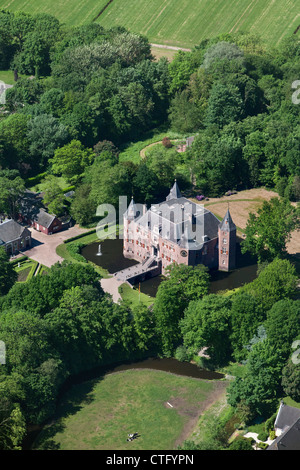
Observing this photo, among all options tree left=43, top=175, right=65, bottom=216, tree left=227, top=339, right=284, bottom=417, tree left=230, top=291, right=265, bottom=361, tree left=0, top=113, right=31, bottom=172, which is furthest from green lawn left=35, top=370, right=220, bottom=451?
tree left=0, top=113, right=31, bottom=172

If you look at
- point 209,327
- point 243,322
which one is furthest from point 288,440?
point 209,327

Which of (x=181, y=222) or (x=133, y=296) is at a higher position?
(x=181, y=222)

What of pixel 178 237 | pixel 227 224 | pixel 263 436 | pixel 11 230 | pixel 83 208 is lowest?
pixel 263 436

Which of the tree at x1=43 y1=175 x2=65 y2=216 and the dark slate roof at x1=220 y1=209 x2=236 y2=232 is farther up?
the dark slate roof at x1=220 y1=209 x2=236 y2=232

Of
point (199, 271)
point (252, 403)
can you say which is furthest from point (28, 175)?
point (252, 403)

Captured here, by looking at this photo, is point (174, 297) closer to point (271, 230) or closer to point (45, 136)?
point (271, 230)

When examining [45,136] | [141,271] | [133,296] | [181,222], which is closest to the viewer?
[133,296]

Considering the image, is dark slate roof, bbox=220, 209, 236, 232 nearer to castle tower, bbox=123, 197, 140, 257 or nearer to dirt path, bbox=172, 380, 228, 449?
castle tower, bbox=123, 197, 140, 257

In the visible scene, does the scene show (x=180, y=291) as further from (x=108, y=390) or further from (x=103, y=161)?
(x=103, y=161)
